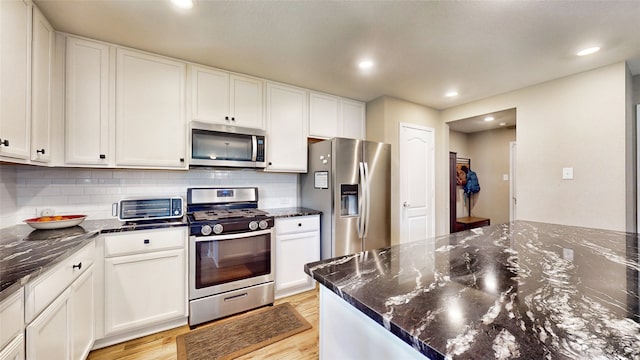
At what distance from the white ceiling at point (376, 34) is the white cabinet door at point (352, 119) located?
2.24ft

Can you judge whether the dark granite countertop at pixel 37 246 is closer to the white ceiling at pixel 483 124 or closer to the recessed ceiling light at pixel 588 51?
the recessed ceiling light at pixel 588 51

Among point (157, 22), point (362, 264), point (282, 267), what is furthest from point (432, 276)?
point (157, 22)

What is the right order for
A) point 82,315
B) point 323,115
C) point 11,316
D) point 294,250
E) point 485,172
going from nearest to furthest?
point 11,316
point 82,315
point 294,250
point 323,115
point 485,172

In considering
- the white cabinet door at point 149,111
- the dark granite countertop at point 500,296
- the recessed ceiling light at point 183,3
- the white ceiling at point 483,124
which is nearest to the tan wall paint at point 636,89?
the white ceiling at point 483,124

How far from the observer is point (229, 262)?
2279 millimetres

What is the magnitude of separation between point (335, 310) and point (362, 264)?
0.21 metres

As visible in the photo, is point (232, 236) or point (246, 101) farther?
point (246, 101)

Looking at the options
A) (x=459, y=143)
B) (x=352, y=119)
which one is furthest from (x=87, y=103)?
(x=459, y=143)

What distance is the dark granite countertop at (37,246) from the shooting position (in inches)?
38.6

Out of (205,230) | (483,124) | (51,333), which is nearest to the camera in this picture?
(51,333)

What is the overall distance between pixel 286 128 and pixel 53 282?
2.25m

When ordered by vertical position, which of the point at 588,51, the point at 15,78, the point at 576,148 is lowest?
the point at 576,148

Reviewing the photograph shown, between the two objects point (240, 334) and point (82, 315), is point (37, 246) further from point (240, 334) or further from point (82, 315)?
point (240, 334)

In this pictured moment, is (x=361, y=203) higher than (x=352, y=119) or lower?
lower
